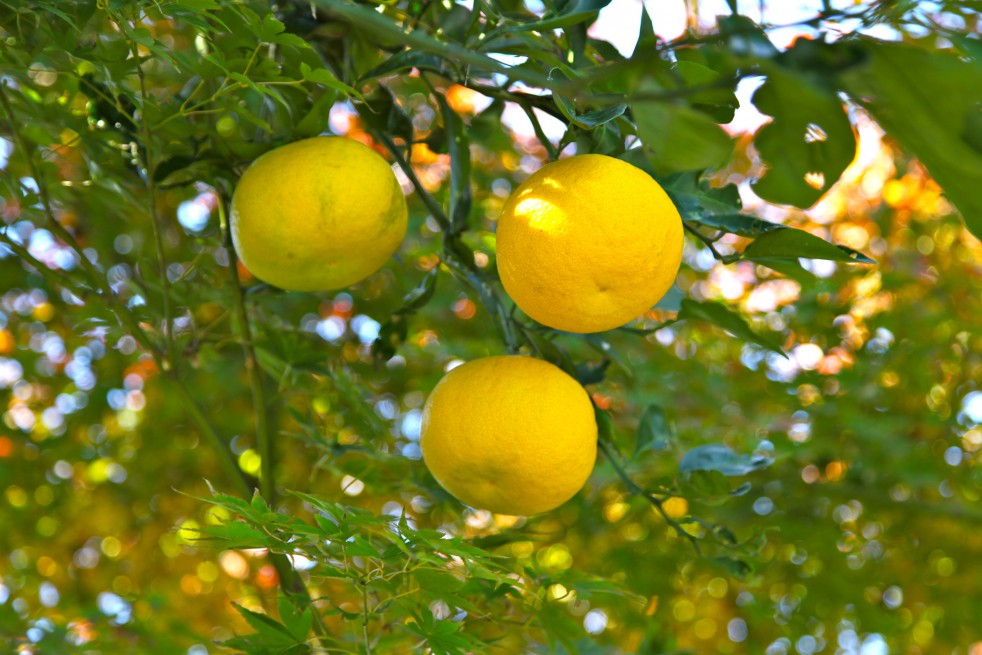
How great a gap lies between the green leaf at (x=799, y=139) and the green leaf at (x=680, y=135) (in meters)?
0.03

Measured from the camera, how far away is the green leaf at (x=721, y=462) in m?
1.05

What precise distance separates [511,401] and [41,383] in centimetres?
201

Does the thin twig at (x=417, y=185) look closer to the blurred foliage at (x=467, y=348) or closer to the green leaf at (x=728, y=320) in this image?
the blurred foliage at (x=467, y=348)

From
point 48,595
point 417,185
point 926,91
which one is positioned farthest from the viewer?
point 48,595

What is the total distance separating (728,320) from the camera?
0.98 metres

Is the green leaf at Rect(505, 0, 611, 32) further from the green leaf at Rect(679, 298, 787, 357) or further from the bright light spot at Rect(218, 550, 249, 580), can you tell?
the bright light spot at Rect(218, 550, 249, 580)

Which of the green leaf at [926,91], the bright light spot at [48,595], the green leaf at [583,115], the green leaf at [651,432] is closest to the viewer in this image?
the green leaf at [926,91]

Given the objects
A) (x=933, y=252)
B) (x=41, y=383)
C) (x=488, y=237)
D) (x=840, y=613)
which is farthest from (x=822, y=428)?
(x=41, y=383)

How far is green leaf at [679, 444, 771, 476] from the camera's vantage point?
41.5 inches

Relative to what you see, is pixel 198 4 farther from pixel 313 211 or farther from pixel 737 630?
pixel 737 630

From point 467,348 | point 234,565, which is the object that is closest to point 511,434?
point 467,348

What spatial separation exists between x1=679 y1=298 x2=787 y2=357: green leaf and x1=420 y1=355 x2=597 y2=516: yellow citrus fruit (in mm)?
176

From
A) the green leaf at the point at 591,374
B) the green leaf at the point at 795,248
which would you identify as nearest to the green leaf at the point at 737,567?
the green leaf at the point at 591,374

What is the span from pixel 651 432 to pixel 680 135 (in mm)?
752
